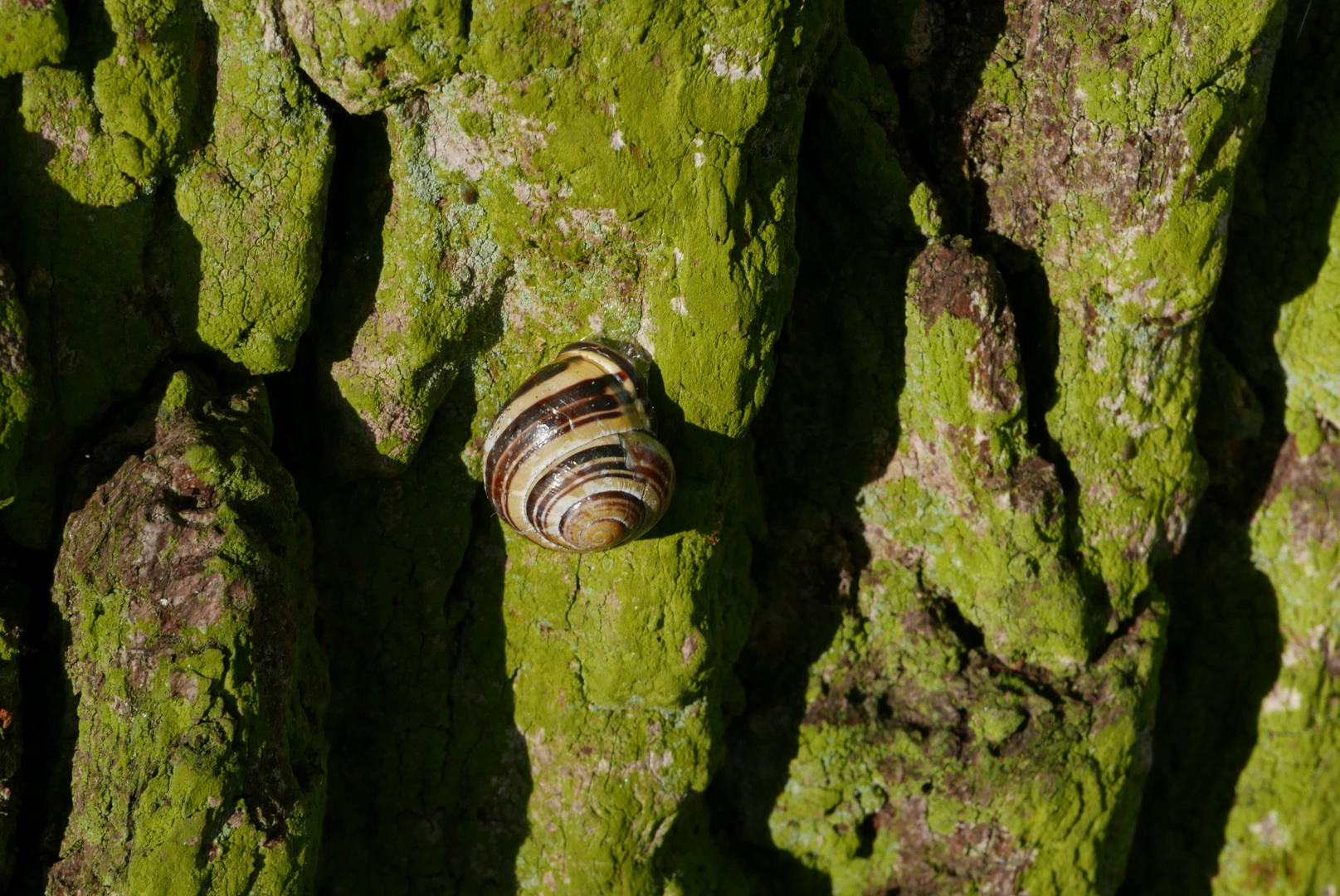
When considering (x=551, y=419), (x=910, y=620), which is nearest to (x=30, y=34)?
(x=551, y=419)

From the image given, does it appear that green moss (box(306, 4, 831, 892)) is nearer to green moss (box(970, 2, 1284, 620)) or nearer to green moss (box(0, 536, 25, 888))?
green moss (box(970, 2, 1284, 620))

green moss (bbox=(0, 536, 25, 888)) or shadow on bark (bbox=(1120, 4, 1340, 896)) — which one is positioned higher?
shadow on bark (bbox=(1120, 4, 1340, 896))

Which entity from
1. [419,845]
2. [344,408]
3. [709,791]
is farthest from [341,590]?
[709,791]

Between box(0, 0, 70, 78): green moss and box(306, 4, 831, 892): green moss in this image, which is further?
box(306, 4, 831, 892): green moss

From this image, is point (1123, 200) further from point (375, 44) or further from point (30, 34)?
point (30, 34)

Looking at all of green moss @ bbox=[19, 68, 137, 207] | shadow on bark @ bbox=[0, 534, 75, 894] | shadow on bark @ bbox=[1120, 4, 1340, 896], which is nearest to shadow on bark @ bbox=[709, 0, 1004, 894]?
shadow on bark @ bbox=[1120, 4, 1340, 896]

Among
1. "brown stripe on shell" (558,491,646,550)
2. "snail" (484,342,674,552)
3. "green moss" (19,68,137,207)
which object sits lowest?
"brown stripe on shell" (558,491,646,550)

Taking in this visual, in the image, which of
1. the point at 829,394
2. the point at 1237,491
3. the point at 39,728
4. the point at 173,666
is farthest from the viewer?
the point at 1237,491
